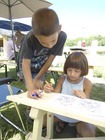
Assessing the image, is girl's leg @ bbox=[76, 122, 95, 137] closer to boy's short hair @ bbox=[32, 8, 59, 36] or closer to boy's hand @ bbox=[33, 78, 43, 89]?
boy's hand @ bbox=[33, 78, 43, 89]

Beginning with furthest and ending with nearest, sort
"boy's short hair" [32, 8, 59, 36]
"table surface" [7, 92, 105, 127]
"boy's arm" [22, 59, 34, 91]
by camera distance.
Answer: "boy's arm" [22, 59, 34, 91] < "boy's short hair" [32, 8, 59, 36] < "table surface" [7, 92, 105, 127]

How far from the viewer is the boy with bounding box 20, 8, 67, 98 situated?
108 centimetres

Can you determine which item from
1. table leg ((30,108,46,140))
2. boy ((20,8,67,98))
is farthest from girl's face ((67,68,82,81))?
table leg ((30,108,46,140))

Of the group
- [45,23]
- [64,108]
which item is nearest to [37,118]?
[64,108]

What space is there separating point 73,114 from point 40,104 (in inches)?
8.2

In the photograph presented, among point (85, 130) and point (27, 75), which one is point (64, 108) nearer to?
point (27, 75)

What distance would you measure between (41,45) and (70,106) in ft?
2.06

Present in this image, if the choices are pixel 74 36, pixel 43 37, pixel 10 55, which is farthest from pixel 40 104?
pixel 74 36

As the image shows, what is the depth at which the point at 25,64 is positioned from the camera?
142 centimetres

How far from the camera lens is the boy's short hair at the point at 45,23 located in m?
1.06

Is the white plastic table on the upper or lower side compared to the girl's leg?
upper

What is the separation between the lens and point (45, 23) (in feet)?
3.49

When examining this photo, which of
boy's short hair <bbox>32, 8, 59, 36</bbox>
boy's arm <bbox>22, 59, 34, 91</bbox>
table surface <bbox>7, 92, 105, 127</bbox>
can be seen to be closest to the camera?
table surface <bbox>7, 92, 105, 127</bbox>

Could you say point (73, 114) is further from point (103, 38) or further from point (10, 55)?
point (103, 38)
